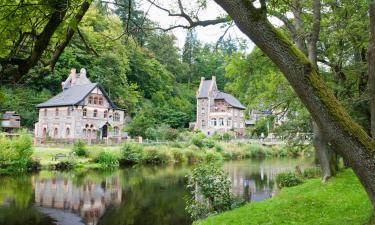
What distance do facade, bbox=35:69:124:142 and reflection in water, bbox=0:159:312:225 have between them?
1933 centimetres

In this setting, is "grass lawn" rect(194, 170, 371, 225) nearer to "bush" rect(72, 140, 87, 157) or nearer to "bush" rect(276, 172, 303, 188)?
"bush" rect(276, 172, 303, 188)

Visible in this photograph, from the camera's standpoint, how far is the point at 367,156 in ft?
17.1

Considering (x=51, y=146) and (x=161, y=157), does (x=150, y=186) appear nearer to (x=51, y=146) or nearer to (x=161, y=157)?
(x=161, y=157)

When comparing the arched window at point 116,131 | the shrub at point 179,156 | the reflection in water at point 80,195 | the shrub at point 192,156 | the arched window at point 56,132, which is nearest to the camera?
the reflection in water at point 80,195

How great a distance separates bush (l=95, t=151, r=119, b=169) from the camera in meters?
33.3

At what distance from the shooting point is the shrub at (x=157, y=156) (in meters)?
37.7

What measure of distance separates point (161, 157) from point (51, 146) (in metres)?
10.8

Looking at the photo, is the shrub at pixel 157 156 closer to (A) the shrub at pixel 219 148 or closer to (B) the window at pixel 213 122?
(A) the shrub at pixel 219 148

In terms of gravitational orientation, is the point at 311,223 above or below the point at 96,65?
below

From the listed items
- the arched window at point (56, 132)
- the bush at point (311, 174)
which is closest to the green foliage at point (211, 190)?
the bush at point (311, 174)

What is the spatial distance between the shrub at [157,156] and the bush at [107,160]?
12.4ft

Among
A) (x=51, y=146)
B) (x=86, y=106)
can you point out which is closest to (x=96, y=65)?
(x=86, y=106)

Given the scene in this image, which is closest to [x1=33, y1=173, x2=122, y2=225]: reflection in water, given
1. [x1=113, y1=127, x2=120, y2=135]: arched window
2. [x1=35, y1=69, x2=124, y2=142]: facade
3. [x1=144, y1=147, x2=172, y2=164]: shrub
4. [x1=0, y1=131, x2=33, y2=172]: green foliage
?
[x1=0, y1=131, x2=33, y2=172]: green foliage

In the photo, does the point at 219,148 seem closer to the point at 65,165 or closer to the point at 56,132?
the point at 56,132
